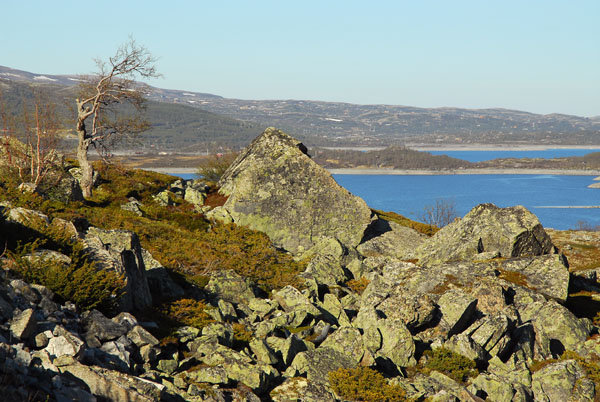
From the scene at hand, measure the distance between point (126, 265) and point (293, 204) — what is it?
15.0 metres

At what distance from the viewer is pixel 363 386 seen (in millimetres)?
11438

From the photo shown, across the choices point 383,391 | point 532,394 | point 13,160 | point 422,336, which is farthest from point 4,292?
point 13,160

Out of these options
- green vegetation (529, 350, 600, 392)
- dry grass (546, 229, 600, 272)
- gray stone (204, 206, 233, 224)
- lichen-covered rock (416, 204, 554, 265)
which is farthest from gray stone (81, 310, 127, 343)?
dry grass (546, 229, 600, 272)

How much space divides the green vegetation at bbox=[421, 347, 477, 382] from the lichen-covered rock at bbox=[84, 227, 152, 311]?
25.0 ft

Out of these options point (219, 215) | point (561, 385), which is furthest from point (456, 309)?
point (219, 215)

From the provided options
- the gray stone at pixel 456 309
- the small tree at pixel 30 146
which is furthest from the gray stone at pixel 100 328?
the small tree at pixel 30 146

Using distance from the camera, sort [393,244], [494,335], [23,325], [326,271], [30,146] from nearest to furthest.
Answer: [23,325], [494,335], [326,271], [30,146], [393,244]

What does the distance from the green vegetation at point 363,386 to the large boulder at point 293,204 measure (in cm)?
1460

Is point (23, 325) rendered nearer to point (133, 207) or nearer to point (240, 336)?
point (240, 336)

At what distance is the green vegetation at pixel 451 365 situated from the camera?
12.9m

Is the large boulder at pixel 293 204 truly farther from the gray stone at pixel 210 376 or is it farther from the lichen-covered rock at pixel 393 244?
the gray stone at pixel 210 376

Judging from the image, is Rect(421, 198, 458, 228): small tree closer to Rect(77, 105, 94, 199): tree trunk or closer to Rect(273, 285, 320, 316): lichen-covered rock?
Rect(77, 105, 94, 199): tree trunk

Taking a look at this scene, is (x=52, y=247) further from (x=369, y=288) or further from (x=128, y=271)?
(x=369, y=288)

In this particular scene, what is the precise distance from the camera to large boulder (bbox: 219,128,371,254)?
27312 millimetres
